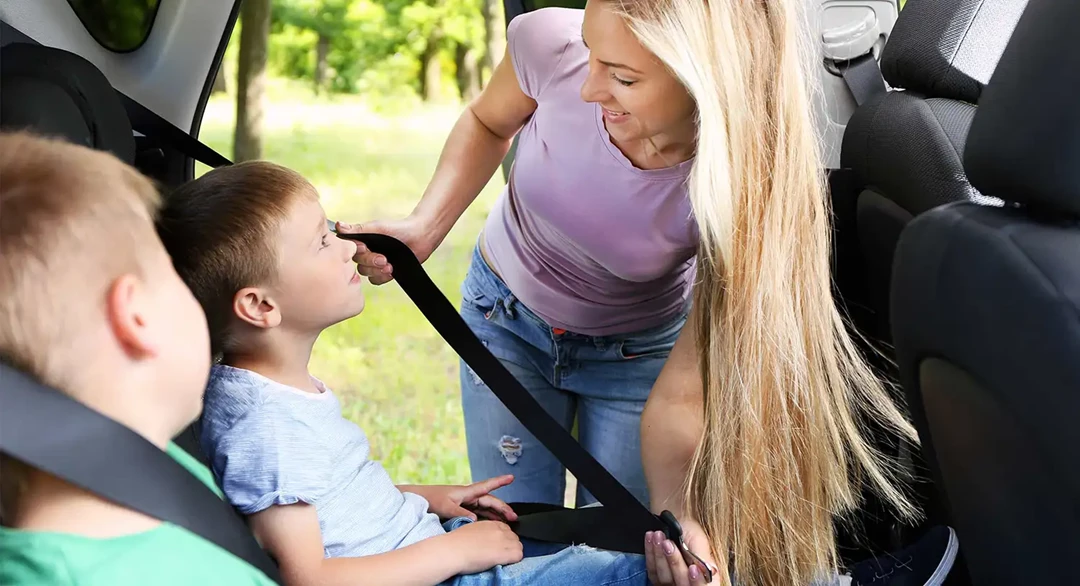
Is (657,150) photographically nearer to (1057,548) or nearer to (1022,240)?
(1022,240)

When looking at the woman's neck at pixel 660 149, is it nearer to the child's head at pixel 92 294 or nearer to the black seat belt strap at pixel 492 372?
the black seat belt strap at pixel 492 372

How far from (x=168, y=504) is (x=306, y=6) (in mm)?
5056

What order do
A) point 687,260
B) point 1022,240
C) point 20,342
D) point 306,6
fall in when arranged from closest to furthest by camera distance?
point 20,342 → point 1022,240 → point 687,260 → point 306,6

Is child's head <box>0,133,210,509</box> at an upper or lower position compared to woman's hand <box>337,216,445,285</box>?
upper

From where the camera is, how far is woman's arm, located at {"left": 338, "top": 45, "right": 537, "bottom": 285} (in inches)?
60.7

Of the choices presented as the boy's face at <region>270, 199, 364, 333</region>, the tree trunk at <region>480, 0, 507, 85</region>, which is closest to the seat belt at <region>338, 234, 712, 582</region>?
the boy's face at <region>270, 199, 364, 333</region>

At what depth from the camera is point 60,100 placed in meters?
1.01

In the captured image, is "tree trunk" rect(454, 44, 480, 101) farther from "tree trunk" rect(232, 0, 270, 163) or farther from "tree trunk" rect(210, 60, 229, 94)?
"tree trunk" rect(210, 60, 229, 94)

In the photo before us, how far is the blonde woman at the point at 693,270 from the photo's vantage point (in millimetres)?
1180

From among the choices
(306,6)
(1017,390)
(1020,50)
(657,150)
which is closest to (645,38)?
(657,150)

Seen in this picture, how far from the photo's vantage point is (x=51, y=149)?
2.57 ft

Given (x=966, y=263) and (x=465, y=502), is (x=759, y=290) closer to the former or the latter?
(x=966, y=263)

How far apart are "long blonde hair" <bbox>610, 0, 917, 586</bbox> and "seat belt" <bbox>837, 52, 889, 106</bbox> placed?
652 millimetres

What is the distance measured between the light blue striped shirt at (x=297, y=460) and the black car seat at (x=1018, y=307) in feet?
2.04
